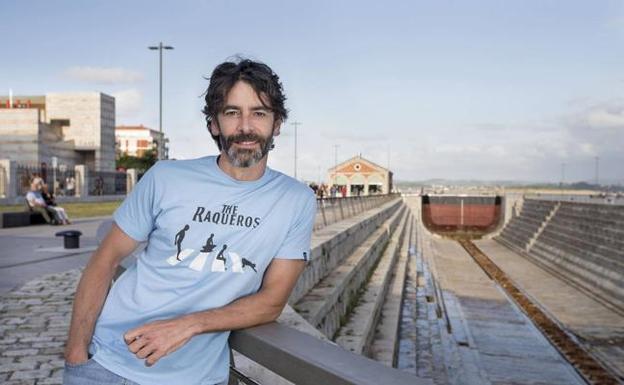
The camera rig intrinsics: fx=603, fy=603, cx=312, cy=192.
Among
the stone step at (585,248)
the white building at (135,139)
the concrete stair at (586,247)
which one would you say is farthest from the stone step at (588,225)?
the white building at (135,139)

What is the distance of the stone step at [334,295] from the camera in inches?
335

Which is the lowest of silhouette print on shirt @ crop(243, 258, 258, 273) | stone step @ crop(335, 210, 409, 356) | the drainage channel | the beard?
the drainage channel

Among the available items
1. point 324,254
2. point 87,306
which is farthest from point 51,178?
point 87,306

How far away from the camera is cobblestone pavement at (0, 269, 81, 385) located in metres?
5.09

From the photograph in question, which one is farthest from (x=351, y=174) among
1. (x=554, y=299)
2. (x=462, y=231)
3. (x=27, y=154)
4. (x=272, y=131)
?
(x=272, y=131)

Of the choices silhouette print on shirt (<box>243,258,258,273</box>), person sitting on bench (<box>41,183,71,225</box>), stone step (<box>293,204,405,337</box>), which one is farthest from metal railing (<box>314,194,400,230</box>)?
silhouette print on shirt (<box>243,258,258,273</box>)

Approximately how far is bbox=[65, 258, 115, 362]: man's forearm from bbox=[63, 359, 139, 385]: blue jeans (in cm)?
3

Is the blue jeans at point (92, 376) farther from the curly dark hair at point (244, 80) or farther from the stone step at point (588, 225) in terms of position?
the stone step at point (588, 225)

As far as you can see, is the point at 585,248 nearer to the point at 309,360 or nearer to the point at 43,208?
the point at 43,208

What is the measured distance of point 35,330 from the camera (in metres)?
6.53

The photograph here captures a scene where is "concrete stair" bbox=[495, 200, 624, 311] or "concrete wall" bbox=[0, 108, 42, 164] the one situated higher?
"concrete wall" bbox=[0, 108, 42, 164]

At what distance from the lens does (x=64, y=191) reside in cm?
3906

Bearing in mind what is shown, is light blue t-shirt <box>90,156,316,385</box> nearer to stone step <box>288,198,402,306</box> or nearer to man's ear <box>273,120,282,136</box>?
man's ear <box>273,120,282,136</box>

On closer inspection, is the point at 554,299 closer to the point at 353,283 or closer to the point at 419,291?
the point at 419,291
